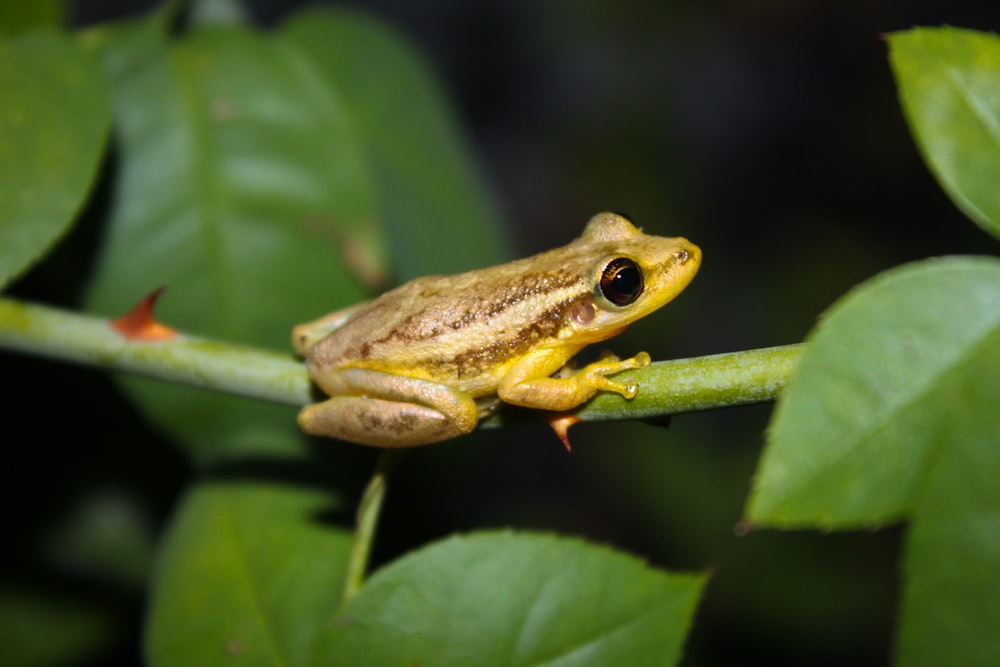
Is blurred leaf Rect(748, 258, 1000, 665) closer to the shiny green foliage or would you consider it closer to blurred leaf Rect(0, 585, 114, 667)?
the shiny green foliage

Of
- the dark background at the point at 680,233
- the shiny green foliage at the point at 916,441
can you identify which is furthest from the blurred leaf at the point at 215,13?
the shiny green foliage at the point at 916,441

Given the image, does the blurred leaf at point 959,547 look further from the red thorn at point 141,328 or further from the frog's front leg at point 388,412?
the red thorn at point 141,328

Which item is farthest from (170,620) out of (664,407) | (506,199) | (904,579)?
(506,199)

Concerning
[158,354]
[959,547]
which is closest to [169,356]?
[158,354]

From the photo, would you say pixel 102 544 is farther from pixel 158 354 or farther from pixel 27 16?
pixel 27 16

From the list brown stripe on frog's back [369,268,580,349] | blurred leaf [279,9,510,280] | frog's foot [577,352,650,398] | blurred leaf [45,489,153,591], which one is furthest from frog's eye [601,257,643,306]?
blurred leaf [45,489,153,591]
